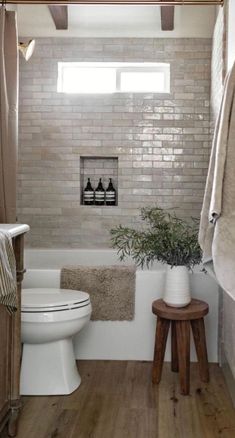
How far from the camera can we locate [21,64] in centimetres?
382

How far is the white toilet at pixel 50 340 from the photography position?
2234 mm

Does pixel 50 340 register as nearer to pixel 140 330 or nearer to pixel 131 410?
pixel 131 410

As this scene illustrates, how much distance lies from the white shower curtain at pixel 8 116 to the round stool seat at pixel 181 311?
3.14 feet

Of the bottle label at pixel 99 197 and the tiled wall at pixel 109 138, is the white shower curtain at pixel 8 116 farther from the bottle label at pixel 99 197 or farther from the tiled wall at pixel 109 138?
the bottle label at pixel 99 197

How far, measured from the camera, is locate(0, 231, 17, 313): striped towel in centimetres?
160

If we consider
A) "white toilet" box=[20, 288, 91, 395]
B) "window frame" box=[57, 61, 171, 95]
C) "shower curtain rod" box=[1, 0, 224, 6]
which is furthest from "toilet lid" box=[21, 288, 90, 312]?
"window frame" box=[57, 61, 171, 95]

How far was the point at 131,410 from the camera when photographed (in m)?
2.14

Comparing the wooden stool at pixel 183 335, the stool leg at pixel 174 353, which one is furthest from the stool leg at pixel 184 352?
the stool leg at pixel 174 353

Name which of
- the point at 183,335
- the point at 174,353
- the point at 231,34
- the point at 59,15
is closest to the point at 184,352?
the point at 183,335

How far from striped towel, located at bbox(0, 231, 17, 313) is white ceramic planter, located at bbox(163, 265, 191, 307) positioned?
1.04 meters

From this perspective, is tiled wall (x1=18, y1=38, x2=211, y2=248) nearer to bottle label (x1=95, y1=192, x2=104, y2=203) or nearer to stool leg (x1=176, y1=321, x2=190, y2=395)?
bottle label (x1=95, y1=192, x2=104, y2=203)

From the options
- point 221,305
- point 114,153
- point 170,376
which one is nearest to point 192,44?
point 114,153

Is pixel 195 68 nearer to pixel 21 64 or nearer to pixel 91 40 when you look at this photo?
pixel 91 40

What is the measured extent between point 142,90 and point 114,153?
2.01 ft
